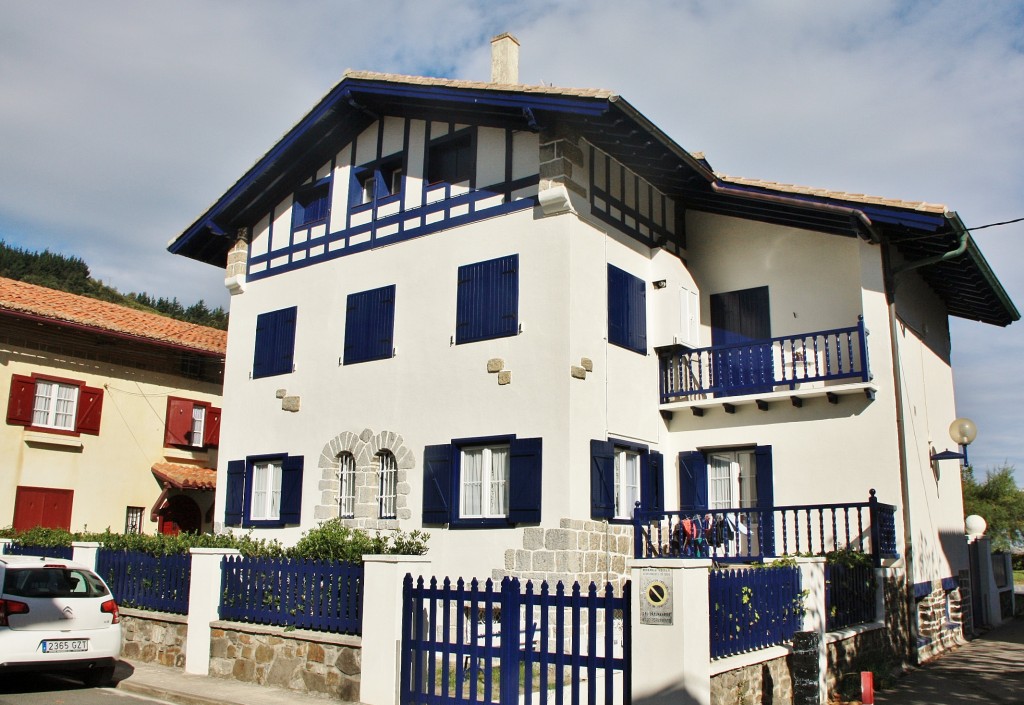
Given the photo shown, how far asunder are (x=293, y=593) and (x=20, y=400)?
41.6 ft

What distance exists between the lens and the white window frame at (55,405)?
20547 mm

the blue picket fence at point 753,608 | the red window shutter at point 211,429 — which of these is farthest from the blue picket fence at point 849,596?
the red window shutter at point 211,429

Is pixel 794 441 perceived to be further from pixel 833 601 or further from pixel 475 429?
pixel 475 429

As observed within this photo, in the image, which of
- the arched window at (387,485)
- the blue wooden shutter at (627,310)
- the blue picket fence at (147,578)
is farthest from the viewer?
the arched window at (387,485)

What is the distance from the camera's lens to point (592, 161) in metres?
14.7

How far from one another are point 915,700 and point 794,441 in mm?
4916

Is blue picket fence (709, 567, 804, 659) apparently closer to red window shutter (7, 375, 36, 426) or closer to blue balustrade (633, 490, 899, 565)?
blue balustrade (633, 490, 899, 565)

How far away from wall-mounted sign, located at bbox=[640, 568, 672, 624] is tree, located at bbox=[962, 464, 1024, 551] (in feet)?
89.1

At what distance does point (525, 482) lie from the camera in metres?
13.4

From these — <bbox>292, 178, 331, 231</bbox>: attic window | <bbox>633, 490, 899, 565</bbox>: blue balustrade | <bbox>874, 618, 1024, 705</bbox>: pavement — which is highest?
<bbox>292, 178, 331, 231</bbox>: attic window

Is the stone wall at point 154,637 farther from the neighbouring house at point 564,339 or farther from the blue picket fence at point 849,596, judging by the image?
the blue picket fence at point 849,596

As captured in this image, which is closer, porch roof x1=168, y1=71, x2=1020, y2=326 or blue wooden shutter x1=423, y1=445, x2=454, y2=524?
porch roof x1=168, y1=71, x2=1020, y2=326

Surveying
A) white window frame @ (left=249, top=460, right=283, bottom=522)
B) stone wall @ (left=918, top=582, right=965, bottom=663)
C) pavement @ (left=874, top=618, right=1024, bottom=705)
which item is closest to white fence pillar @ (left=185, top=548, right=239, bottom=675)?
white window frame @ (left=249, top=460, right=283, bottom=522)

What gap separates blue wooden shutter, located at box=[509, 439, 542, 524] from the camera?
13.3 metres
